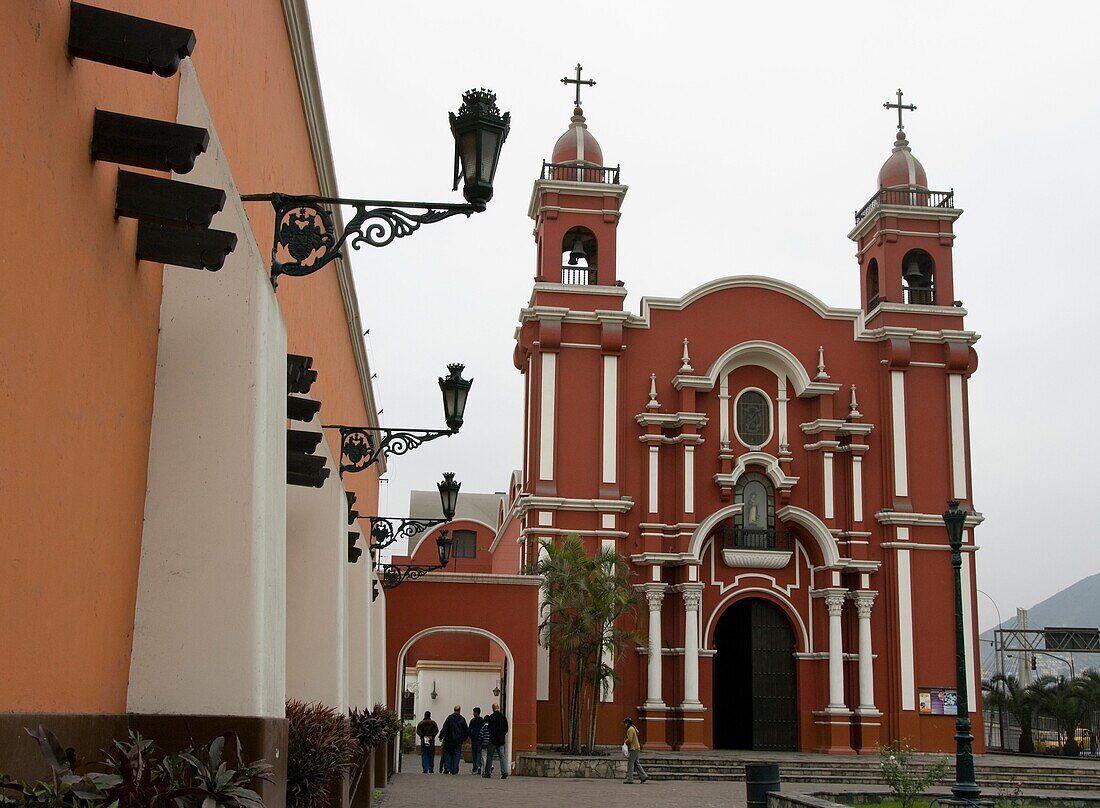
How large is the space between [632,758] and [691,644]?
620 cm

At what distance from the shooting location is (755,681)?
29.9m

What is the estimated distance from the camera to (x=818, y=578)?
30.2 meters

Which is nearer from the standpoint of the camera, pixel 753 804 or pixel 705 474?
pixel 753 804

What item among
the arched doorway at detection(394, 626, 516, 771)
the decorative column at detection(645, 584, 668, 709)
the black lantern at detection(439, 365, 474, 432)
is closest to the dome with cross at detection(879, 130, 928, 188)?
the decorative column at detection(645, 584, 668, 709)

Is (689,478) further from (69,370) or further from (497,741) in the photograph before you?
(69,370)

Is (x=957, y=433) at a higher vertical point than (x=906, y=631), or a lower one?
higher

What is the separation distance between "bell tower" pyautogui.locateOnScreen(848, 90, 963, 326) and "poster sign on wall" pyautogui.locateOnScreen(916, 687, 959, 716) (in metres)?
8.67

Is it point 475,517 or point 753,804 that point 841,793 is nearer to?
point 753,804

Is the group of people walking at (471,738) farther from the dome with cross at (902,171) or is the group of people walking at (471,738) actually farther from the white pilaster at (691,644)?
the dome with cross at (902,171)

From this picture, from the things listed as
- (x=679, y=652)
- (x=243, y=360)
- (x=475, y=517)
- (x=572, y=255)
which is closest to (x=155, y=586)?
(x=243, y=360)

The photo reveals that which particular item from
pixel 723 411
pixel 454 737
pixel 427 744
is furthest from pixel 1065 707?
pixel 427 744

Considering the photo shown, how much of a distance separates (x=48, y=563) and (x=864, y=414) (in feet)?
95.4

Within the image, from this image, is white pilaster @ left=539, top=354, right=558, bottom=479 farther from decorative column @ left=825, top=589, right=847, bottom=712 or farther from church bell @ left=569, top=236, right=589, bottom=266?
decorative column @ left=825, top=589, right=847, bottom=712

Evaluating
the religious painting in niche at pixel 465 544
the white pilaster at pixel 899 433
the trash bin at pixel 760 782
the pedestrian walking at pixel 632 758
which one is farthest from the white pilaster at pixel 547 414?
the religious painting in niche at pixel 465 544
